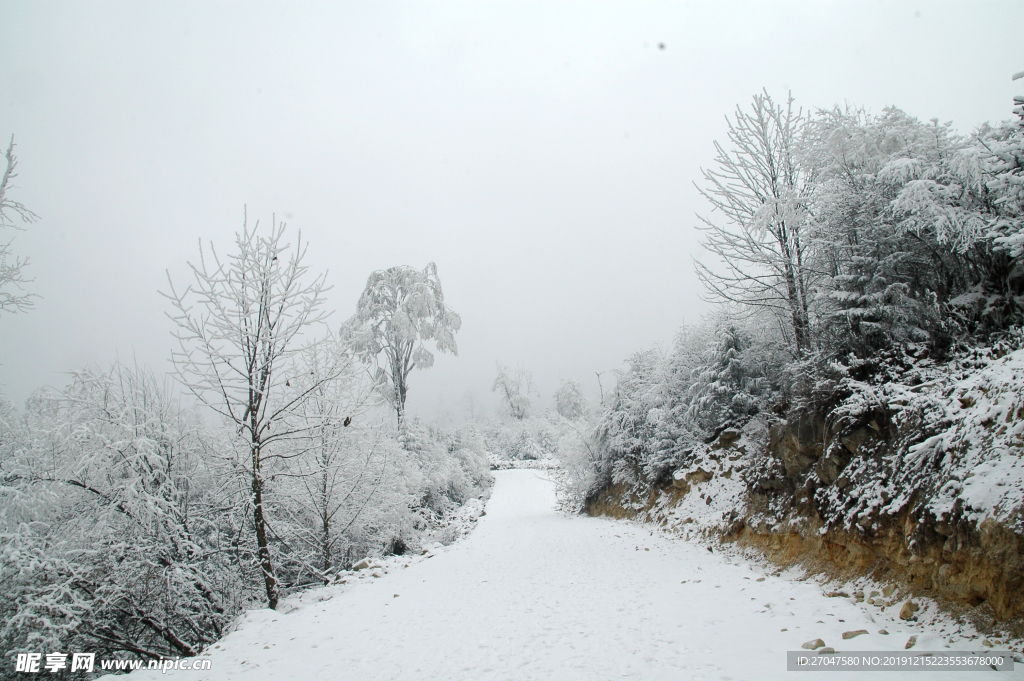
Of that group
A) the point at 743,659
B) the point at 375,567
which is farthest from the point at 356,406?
the point at 743,659

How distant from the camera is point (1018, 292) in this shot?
4988 millimetres

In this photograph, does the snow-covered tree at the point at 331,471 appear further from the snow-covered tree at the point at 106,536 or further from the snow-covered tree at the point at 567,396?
the snow-covered tree at the point at 567,396

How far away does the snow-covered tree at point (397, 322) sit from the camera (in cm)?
1655

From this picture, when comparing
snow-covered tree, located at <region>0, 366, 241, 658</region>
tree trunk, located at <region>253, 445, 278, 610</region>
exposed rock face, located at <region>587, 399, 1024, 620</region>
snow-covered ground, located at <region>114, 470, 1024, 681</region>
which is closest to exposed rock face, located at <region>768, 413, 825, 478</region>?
exposed rock face, located at <region>587, 399, 1024, 620</region>

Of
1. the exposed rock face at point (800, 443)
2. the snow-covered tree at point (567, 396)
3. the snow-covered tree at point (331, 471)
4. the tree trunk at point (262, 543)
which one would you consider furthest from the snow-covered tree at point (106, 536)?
the snow-covered tree at point (567, 396)

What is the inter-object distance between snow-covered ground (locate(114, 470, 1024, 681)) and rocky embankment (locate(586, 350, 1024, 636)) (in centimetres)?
47

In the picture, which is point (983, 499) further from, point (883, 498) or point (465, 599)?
point (465, 599)

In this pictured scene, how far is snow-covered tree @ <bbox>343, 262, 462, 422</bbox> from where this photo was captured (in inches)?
651

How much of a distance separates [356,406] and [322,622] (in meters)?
4.57

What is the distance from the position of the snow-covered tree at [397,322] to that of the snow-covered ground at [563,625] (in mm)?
9332

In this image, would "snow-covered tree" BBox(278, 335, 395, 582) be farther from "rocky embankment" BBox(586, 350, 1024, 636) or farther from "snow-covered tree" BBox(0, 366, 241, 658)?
→ "rocky embankment" BBox(586, 350, 1024, 636)

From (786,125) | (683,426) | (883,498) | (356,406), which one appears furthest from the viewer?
(683,426)

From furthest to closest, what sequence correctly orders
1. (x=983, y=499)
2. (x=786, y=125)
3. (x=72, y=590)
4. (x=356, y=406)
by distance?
(x=356, y=406)
(x=786, y=125)
(x=72, y=590)
(x=983, y=499)

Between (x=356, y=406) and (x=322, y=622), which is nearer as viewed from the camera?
(x=322, y=622)
